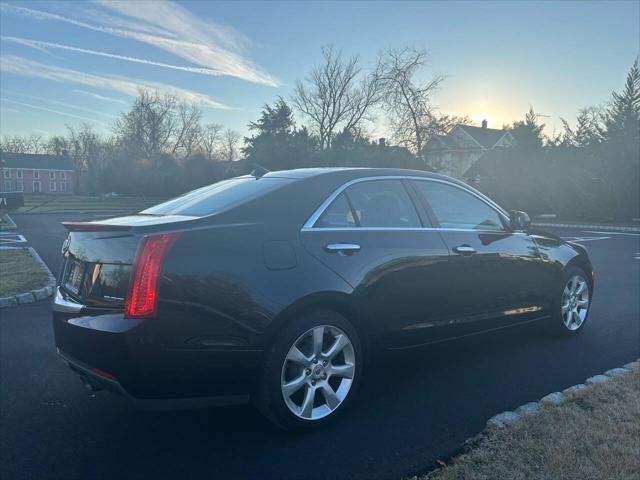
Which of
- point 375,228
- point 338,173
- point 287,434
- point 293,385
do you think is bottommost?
point 287,434

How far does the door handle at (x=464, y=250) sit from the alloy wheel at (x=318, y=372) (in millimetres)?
1304

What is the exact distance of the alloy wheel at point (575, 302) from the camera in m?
5.37

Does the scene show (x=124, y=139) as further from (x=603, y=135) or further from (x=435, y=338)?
(x=435, y=338)

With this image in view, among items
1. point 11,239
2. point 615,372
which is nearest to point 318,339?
point 615,372

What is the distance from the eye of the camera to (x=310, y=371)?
331cm

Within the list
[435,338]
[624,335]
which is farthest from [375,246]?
[624,335]

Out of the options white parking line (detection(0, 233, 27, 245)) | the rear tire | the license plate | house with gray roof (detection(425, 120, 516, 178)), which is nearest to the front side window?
the rear tire

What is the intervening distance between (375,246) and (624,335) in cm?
362

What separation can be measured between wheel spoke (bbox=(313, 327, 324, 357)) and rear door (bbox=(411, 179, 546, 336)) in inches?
48.8

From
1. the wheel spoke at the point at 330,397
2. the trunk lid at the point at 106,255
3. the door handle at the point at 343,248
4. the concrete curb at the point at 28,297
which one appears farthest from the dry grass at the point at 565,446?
the concrete curb at the point at 28,297

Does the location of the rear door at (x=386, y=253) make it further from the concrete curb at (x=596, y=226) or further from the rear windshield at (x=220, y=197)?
the concrete curb at (x=596, y=226)

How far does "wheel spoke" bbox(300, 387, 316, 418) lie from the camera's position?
3287 mm

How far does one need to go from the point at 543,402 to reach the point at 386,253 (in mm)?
1496

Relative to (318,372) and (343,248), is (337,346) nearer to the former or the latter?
(318,372)
